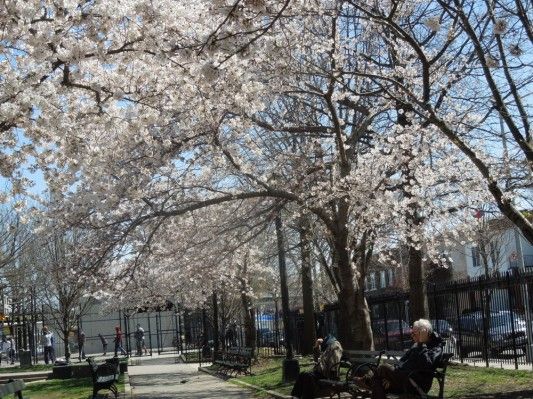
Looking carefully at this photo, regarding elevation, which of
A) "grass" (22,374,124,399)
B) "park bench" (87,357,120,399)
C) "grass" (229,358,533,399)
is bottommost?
"grass" (22,374,124,399)

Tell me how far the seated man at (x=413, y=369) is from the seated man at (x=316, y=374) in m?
1.93

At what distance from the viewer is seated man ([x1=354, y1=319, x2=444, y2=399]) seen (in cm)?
980

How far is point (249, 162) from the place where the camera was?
653 inches

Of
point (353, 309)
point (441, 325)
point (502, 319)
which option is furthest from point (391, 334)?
point (353, 309)

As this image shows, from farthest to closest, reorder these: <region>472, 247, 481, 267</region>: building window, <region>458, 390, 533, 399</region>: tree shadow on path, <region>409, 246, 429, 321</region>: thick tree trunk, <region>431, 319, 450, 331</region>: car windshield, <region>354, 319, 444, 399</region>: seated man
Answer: <region>472, 247, 481, 267</region>: building window, <region>431, 319, 450, 331</region>: car windshield, <region>409, 246, 429, 321</region>: thick tree trunk, <region>458, 390, 533, 399</region>: tree shadow on path, <region>354, 319, 444, 399</region>: seated man

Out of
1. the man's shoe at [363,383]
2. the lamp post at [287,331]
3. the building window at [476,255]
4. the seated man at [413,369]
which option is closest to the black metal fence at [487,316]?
the lamp post at [287,331]

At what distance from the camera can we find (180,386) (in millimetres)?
19484

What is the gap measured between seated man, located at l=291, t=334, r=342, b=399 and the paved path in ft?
10.1

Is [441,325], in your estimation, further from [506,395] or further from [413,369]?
[413,369]

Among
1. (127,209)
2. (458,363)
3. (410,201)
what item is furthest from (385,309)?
(127,209)

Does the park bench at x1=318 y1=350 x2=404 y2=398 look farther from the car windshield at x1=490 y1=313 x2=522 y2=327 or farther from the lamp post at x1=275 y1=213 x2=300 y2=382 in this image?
the car windshield at x1=490 y1=313 x2=522 y2=327

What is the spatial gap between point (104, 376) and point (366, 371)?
21.5 feet

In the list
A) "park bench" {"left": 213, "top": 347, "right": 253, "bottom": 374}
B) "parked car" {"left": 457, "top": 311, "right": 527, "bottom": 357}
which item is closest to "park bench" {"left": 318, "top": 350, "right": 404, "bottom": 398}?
"parked car" {"left": 457, "top": 311, "right": 527, "bottom": 357}

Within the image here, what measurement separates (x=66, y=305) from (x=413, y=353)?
2355cm
